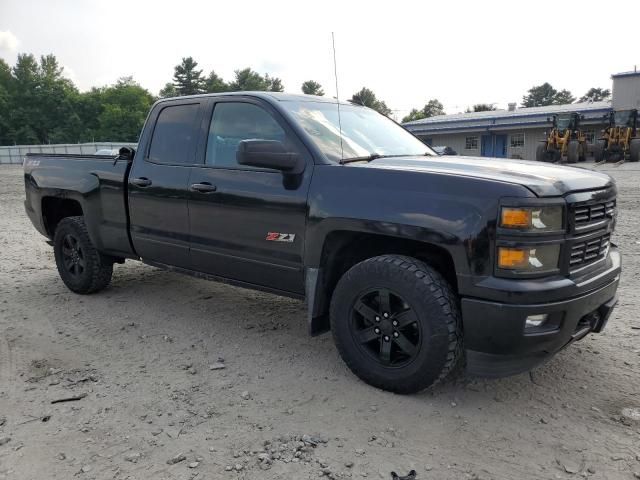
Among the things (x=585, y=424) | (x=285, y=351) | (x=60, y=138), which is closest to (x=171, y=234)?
(x=285, y=351)

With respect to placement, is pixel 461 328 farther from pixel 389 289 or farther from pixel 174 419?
pixel 174 419

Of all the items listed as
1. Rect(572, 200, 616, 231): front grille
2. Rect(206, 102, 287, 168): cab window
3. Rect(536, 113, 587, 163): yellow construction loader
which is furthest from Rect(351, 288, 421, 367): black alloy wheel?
Rect(536, 113, 587, 163): yellow construction loader

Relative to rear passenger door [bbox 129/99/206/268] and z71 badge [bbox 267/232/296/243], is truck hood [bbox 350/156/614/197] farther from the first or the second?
rear passenger door [bbox 129/99/206/268]

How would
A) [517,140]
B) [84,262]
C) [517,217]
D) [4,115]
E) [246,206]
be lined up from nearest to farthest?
1. [517,217]
2. [246,206]
3. [84,262]
4. [517,140]
5. [4,115]

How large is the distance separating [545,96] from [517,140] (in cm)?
6451

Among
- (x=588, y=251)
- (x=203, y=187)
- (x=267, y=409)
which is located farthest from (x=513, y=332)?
(x=203, y=187)

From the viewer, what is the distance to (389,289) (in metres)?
3.08

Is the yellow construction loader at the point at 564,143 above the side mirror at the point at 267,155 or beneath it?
beneath

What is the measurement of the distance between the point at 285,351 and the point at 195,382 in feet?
2.44

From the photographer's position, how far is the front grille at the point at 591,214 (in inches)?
113

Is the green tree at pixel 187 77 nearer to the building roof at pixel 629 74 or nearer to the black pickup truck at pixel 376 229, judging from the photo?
the building roof at pixel 629 74

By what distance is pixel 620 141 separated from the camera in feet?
78.8

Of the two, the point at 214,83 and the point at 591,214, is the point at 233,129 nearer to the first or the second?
the point at 591,214

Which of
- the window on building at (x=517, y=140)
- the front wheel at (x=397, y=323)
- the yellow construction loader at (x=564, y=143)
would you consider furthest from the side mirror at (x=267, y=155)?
the window on building at (x=517, y=140)
